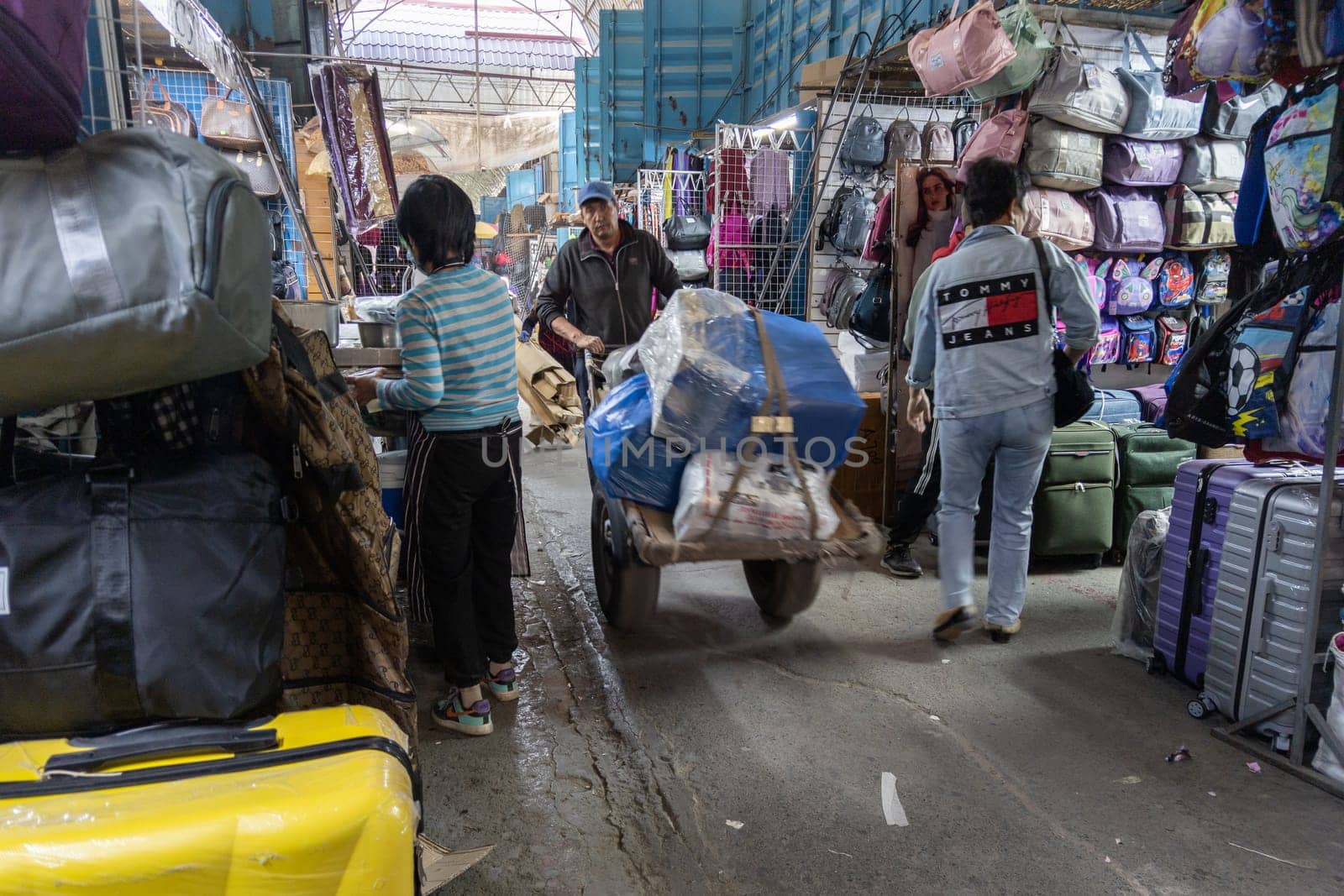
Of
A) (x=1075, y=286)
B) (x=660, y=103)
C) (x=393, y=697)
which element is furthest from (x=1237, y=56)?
(x=660, y=103)

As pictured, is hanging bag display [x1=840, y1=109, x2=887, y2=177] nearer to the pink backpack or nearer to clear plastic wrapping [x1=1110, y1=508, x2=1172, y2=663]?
the pink backpack

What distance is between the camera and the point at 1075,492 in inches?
159

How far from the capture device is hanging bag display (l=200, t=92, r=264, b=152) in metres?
5.40

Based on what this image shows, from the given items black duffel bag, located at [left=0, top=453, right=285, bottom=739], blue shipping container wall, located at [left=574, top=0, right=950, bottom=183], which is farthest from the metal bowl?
blue shipping container wall, located at [left=574, top=0, right=950, bottom=183]

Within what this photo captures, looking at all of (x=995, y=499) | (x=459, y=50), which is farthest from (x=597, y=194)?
(x=459, y=50)

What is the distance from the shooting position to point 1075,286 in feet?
10.1

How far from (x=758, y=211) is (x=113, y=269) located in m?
6.80

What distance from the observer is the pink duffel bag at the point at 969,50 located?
403 cm

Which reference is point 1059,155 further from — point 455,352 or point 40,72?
point 40,72

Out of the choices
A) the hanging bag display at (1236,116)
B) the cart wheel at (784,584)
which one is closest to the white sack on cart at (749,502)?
the cart wheel at (784,584)

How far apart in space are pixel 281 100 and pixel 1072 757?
696cm

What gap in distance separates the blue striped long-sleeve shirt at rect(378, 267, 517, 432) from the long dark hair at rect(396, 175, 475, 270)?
70mm

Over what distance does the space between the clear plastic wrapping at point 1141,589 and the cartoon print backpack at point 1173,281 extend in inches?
81.5

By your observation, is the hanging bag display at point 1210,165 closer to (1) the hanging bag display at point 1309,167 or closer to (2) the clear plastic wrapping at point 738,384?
(1) the hanging bag display at point 1309,167
